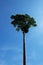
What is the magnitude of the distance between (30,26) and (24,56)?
644 centimetres

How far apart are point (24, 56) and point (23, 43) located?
10.4 feet

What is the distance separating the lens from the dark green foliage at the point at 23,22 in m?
171

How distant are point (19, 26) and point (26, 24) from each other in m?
1.58

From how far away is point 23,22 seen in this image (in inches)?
6762

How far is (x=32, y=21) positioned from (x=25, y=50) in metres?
6.10

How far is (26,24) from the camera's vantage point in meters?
172

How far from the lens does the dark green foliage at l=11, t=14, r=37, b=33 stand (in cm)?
17125

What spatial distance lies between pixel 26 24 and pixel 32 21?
1.34 meters

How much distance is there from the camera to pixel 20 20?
171 meters

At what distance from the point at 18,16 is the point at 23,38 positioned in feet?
15.5

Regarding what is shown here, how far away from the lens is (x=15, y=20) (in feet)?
563

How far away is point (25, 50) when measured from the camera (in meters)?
171

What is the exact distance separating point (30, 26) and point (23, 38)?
111 inches

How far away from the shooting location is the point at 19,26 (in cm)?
17262
